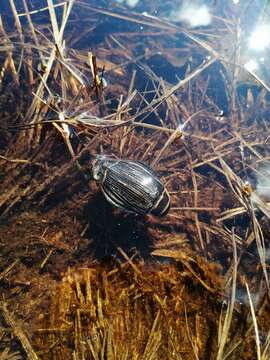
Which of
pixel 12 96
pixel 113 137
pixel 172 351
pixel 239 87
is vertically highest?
pixel 12 96

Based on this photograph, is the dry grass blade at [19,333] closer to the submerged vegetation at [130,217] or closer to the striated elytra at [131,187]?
the submerged vegetation at [130,217]

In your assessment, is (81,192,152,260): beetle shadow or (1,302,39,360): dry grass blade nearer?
(1,302,39,360): dry grass blade

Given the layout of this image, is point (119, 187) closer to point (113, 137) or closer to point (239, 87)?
point (113, 137)

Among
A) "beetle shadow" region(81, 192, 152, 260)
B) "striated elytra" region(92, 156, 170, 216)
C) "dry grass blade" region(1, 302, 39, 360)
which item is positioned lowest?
"dry grass blade" region(1, 302, 39, 360)

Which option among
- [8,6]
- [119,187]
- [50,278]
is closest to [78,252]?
[50,278]

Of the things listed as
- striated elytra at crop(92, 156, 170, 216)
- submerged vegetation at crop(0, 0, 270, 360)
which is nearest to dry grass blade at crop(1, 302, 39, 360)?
submerged vegetation at crop(0, 0, 270, 360)

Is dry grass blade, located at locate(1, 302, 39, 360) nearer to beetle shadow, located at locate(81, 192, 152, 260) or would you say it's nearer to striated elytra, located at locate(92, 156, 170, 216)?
beetle shadow, located at locate(81, 192, 152, 260)
